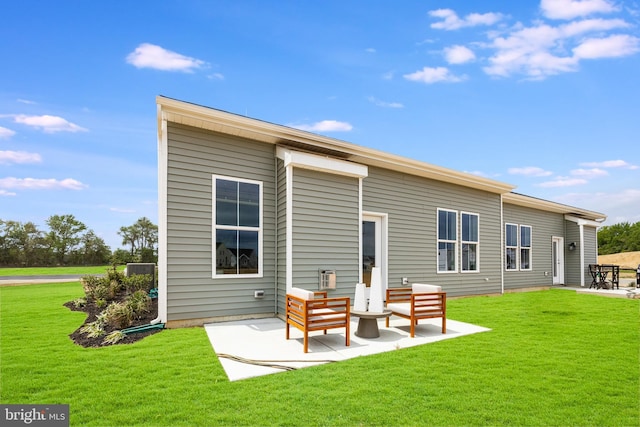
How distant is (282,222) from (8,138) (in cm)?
729

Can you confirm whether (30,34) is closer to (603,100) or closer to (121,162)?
(121,162)

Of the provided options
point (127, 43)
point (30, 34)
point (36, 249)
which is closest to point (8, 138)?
point (30, 34)

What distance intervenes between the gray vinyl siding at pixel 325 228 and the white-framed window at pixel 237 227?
864mm

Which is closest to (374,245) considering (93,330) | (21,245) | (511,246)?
(93,330)

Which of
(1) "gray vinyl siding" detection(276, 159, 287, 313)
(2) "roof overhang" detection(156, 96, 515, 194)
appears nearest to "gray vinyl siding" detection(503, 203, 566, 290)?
(2) "roof overhang" detection(156, 96, 515, 194)

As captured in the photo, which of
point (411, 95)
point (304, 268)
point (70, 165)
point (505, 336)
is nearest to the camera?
point (505, 336)

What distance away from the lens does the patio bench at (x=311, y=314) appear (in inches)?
179

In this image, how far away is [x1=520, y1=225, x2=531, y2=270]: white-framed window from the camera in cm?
1245

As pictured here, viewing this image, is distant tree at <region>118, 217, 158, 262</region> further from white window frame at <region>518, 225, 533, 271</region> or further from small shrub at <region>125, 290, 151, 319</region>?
white window frame at <region>518, 225, 533, 271</region>

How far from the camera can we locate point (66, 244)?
26.3m

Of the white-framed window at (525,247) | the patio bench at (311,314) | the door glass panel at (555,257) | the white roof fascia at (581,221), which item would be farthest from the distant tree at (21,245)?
the white roof fascia at (581,221)

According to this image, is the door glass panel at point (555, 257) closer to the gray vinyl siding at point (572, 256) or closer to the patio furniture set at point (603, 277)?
the gray vinyl siding at point (572, 256)

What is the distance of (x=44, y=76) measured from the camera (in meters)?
6.79

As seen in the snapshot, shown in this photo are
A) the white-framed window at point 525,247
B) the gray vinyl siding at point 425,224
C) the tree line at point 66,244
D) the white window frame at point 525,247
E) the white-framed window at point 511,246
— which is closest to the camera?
the gray vinyl siding at point 425,224
